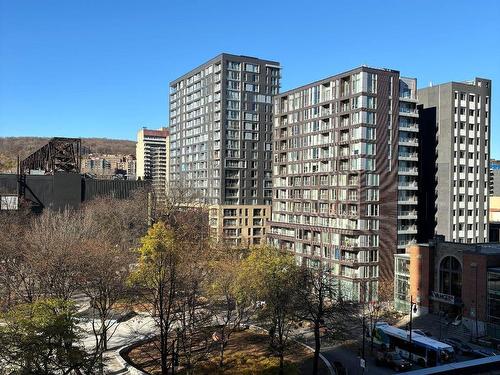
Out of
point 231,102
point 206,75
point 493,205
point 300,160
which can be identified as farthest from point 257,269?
point 493,205

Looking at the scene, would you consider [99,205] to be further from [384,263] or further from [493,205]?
[493,205]

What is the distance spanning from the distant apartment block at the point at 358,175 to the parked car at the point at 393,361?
20.9 meters

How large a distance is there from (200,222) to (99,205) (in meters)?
18.1

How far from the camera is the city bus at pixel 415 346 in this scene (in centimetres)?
3828

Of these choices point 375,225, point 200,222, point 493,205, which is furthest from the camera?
point 493,205

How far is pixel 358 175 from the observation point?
212 feet

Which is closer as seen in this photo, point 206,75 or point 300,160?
point 300,160

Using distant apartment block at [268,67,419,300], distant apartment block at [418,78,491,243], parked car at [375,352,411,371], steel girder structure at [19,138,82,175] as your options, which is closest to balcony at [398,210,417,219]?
distant apartment block at [268,67,419,300]

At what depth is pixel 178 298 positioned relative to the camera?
3978cm

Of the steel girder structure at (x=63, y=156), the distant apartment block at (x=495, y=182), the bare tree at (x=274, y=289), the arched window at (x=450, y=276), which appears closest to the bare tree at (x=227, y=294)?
the bare tree at (x=274, y=289)

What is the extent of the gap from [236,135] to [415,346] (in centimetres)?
6904

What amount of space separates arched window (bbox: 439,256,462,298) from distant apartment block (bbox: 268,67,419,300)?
425 inches

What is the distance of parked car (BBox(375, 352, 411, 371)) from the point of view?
1533 inches

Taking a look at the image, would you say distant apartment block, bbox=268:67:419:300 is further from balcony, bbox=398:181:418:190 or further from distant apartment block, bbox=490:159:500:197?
distant apartment block, bbox=490:159:500:197
